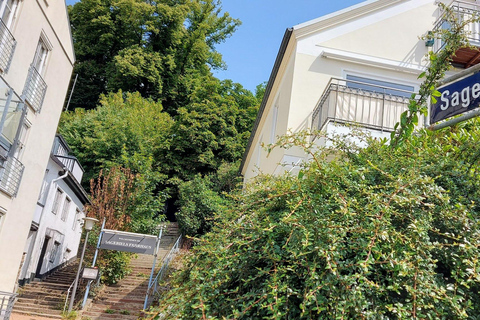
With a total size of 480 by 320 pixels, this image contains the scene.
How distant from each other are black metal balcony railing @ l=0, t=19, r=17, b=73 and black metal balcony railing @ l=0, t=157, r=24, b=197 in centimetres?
269

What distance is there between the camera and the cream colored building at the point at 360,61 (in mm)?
9398

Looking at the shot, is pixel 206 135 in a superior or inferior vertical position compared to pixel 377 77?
superior

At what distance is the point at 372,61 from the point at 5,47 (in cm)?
951

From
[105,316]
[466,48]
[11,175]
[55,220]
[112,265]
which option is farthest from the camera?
[55,220]

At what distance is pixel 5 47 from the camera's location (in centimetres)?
1184

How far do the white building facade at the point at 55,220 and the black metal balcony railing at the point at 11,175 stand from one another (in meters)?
5.98

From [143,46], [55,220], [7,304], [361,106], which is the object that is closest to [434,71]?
[361,106]

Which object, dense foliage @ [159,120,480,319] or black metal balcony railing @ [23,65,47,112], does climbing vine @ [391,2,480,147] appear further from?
black metal balcony railing @ [23,65,47,112]

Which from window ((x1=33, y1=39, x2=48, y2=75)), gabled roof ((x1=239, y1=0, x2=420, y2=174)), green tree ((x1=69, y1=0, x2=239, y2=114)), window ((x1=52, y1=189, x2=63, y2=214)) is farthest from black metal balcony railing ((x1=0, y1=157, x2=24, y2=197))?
green tree ((x1=69, y1=0, x2=239, y2=114))

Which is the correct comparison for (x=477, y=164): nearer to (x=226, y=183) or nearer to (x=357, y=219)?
(x=357, y=219)

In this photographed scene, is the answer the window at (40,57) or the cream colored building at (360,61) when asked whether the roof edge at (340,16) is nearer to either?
the cream colored building at (360,61)

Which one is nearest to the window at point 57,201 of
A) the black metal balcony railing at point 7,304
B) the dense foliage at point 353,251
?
the black metal balcony railing at point 7,304

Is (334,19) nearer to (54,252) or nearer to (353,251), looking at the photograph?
(353,251)

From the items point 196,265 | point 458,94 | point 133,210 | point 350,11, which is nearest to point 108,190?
point 133,210
